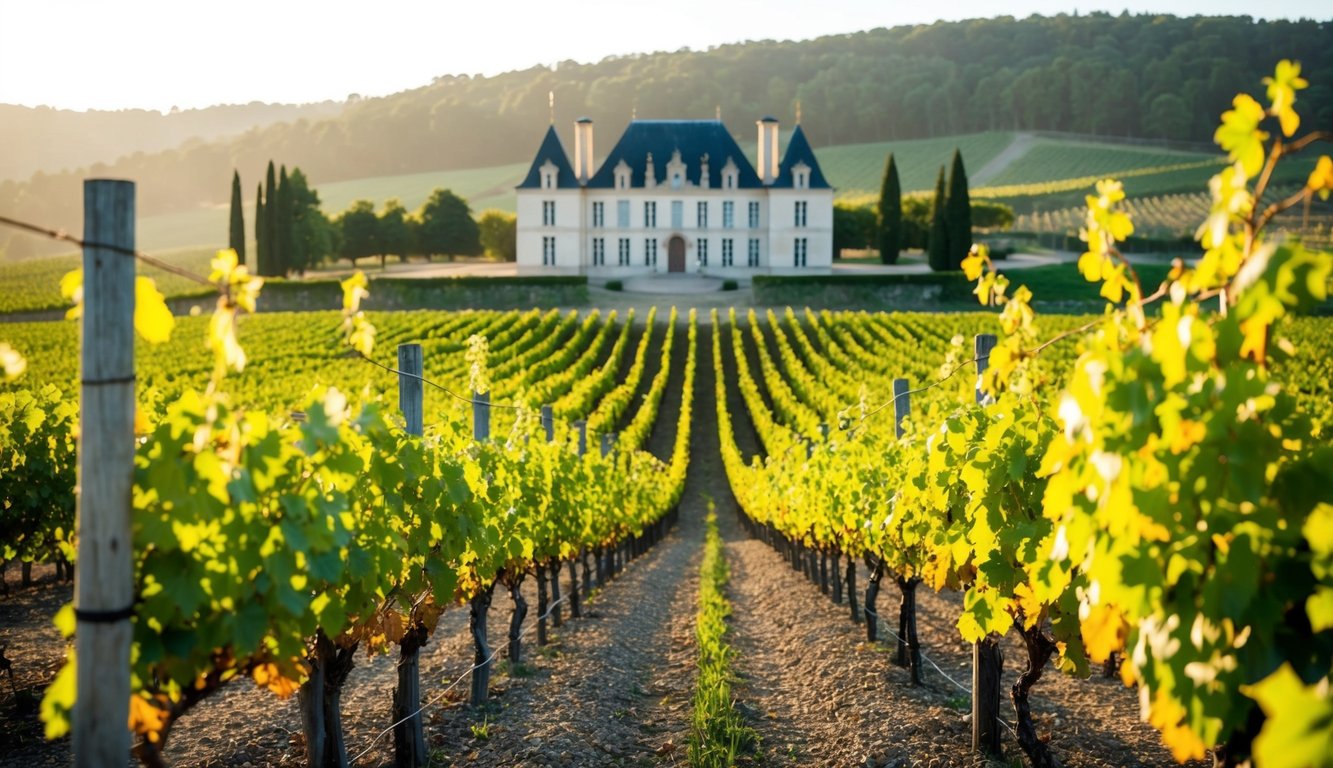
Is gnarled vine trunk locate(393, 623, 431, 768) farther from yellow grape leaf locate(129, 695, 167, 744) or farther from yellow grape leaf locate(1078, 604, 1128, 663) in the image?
yellow grape leaf locate(1078, 604, 1128, 663)

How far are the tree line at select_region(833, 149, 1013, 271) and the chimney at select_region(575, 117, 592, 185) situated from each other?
13.7m

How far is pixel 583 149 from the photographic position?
51.3m

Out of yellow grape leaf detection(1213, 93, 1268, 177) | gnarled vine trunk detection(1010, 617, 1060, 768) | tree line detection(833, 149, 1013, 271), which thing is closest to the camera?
yellow grape leaf detection(1213, 93, 1268, 177)

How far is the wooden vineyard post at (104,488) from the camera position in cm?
242

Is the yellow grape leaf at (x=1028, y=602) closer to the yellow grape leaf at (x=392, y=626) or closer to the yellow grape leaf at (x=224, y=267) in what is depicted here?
the yellow grape leaf at (x=392, y=626)

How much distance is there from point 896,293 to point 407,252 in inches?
1348

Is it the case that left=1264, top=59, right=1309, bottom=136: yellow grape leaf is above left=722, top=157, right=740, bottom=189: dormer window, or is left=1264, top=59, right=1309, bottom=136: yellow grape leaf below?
below

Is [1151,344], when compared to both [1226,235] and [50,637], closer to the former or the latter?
[1226,235]

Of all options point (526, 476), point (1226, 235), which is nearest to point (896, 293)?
point (526, 476)

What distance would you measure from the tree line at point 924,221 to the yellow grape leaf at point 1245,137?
44.3 meters

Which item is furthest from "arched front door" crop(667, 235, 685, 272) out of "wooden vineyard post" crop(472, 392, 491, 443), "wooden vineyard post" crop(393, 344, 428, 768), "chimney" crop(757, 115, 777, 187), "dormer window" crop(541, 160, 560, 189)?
"wooden vineyard post" crop(393, 344, 428, 768)

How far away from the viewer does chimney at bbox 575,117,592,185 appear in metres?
50.2

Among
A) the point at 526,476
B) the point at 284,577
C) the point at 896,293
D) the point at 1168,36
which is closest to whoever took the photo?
the point at 284,577

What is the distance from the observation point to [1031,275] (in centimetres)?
5050
